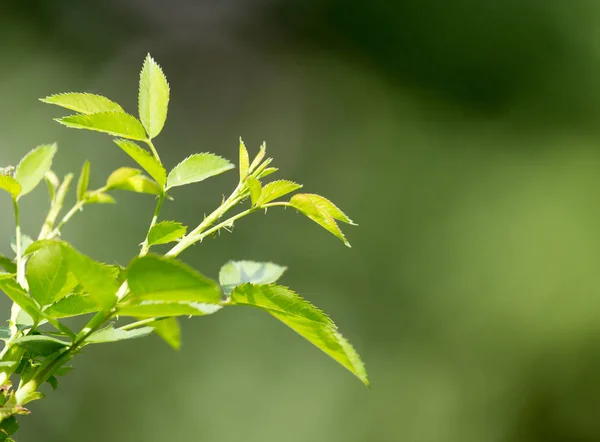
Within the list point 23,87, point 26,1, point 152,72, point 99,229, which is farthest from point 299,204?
point 26,1

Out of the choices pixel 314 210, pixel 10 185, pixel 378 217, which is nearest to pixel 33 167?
pixel 10 185

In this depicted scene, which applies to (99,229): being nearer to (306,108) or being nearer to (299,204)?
(306,108)

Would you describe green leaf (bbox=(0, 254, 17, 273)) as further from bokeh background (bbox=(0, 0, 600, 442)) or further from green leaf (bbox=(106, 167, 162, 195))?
bokeh background (bbox=(0, 0, 600, 442))

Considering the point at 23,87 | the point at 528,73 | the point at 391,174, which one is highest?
the point at 528,73

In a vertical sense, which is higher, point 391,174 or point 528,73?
point 528,73

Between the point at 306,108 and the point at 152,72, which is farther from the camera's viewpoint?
the point at 306,108

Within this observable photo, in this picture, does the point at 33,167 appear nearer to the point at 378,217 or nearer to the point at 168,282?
Result: the point at 168,282

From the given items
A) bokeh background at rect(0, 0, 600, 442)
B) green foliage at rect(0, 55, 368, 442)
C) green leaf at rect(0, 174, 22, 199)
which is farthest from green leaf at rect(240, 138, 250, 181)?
bokeh background at rect(0, 0, 600, 442)
